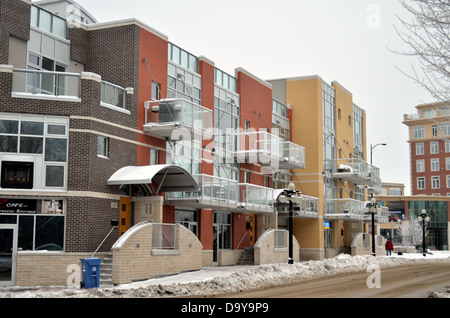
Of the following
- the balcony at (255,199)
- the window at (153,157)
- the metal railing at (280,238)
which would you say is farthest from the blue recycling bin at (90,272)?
the metal railing at (280,238)

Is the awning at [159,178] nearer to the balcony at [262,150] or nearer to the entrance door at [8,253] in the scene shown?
the entrance door at [8,253]

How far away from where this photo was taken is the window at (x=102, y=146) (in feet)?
83.9

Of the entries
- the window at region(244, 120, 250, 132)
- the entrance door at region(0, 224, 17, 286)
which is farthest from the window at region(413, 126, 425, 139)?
the entrance door at region(0, 224, 17, 286)

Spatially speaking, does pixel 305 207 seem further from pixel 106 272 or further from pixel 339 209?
pixel 106 272

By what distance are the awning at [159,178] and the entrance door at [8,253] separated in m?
4.56

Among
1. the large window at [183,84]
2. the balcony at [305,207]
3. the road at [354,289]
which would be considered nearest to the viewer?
the road at [354,289]

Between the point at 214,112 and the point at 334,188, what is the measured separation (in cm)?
1825

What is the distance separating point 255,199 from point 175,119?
360 inches

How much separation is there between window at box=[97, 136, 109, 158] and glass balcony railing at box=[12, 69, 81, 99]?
217cm

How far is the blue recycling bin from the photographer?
21359 mm

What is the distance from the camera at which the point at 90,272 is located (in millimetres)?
21438

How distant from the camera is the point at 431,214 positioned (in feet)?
308
